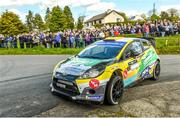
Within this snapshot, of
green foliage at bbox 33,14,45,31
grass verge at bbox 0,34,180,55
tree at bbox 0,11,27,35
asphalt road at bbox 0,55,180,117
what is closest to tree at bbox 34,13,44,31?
green foliage at bbox 33,14,45,31

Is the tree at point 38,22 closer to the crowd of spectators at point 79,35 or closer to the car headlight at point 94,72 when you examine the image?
the crowd of spectators at point 79,35

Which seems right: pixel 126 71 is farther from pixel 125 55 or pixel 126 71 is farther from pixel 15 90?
pixel 15 90

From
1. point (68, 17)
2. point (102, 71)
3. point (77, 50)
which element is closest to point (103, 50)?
point (102, 71)

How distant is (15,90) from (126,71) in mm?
3506

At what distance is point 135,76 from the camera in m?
9.37

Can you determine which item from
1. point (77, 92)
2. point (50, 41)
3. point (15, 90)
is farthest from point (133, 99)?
point (50, 41)

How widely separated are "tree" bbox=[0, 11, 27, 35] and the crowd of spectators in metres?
37.9

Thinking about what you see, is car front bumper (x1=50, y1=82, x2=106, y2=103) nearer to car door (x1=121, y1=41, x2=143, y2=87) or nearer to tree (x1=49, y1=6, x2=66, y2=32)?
car door (x1=121, y1=41, x2=143, y2=87)

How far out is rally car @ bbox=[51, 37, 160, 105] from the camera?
7.56m

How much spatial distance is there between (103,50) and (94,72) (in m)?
Answer: 1.65

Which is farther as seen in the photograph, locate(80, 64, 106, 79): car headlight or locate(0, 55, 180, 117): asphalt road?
locate(80, 64, 106, 79): car headlight

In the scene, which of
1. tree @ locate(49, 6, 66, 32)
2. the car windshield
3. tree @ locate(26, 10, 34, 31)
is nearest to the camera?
the car windshield

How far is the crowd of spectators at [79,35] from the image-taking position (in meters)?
27.3

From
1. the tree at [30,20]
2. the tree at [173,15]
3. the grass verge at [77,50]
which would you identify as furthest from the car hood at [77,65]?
the tree at [30,20]
